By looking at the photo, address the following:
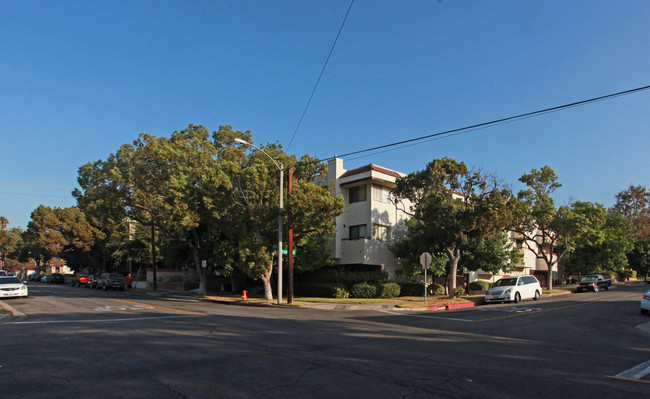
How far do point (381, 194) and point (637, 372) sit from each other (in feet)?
83.9

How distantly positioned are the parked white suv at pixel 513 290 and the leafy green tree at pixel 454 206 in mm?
2696

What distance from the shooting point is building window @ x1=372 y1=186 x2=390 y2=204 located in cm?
3247

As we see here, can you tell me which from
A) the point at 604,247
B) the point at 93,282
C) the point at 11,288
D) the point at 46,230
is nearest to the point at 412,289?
the point at 11,288

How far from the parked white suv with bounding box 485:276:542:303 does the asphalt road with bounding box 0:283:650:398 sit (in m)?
11.0

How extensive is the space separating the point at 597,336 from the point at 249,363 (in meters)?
11.2

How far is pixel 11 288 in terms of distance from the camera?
24.7 meters

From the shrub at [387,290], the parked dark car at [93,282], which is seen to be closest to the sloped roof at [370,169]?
the shrub at [387,290]

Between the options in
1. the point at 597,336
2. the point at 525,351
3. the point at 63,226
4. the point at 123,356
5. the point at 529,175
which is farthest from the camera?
the point at 63,226

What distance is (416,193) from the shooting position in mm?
29672

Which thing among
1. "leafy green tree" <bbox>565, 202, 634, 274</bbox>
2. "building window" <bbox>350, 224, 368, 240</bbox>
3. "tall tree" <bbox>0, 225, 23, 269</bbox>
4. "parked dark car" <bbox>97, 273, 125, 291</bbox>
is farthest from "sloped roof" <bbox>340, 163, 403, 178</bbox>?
"tall tree" <bbox>0, 225, 23, 269</bbox>

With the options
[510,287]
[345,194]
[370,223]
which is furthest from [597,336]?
[345,194]

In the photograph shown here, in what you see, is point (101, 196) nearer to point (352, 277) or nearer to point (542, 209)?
point (352, 277)

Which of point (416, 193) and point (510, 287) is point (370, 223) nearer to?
point (416, 193)

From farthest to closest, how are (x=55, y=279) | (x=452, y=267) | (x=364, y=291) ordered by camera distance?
(x=55, y=279) → (x=364, y=291) → (x=452, y=267)
